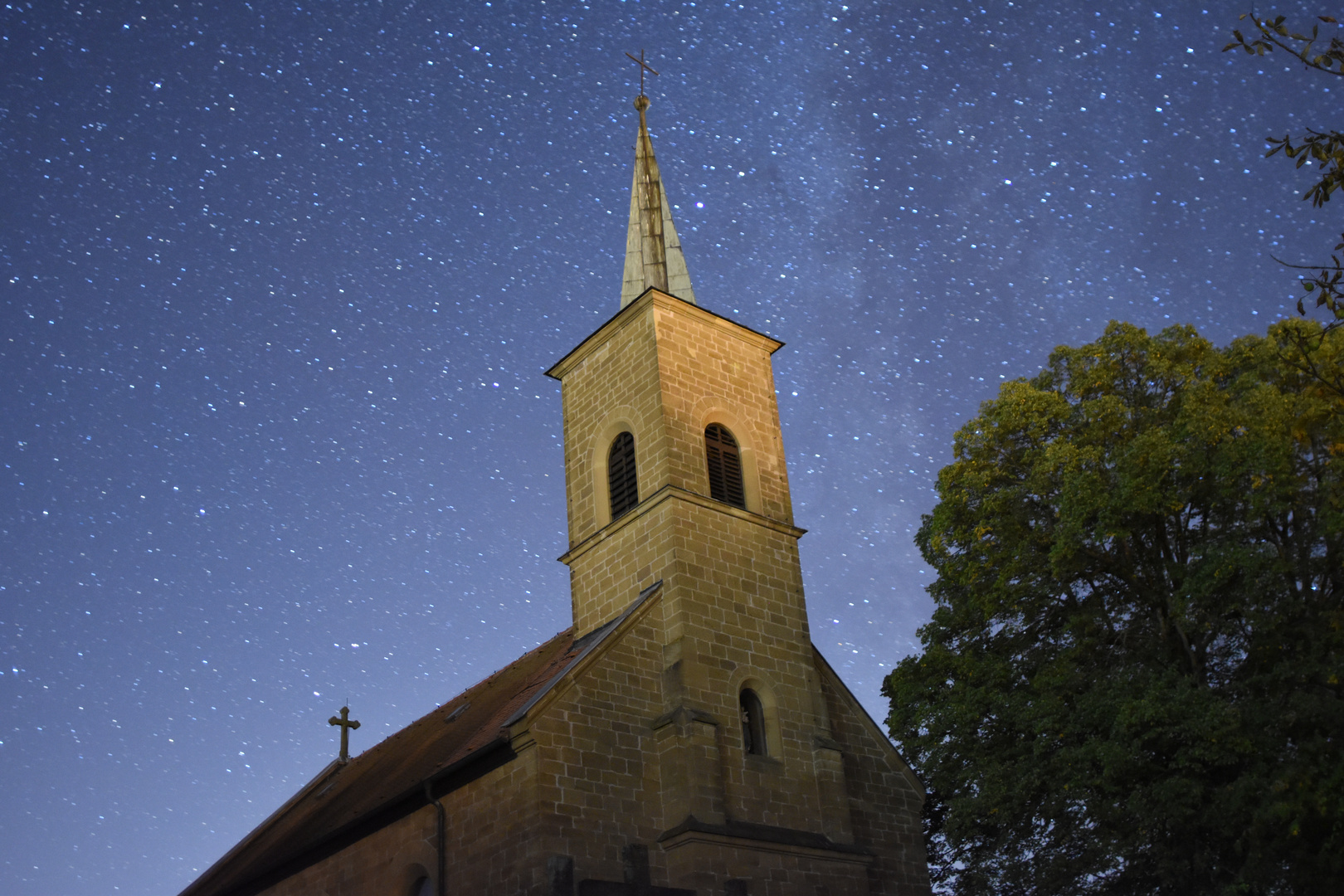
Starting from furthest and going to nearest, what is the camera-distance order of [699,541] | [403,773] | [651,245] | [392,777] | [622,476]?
[651,245]
[392,777]
[622,476]
[403,773]
[699,541]

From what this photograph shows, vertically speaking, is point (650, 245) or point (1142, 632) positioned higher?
point (650, 245)

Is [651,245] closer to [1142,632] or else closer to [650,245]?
[650,245]

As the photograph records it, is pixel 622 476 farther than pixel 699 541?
Yes

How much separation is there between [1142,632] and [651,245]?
518 inches

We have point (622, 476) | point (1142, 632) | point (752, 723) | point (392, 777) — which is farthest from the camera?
point (392, 777)

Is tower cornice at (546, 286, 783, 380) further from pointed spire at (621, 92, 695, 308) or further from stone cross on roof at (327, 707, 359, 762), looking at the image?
stone cross on roof at (327, 707, 359, 762)

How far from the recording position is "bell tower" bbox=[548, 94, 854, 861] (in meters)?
20.9

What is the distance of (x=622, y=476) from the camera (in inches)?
972

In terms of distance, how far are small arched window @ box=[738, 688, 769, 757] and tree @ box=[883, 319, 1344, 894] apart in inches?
109

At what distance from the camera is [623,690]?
20719 mm

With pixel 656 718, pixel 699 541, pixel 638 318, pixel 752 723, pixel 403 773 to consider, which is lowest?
pixel 656 718

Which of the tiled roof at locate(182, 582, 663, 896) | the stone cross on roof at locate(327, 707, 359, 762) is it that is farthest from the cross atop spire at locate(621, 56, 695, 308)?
the stone cross on roof at locate(327, 707, 359, 762)

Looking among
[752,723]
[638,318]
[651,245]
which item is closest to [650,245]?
[651,245]

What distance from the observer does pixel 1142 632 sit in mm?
20734
